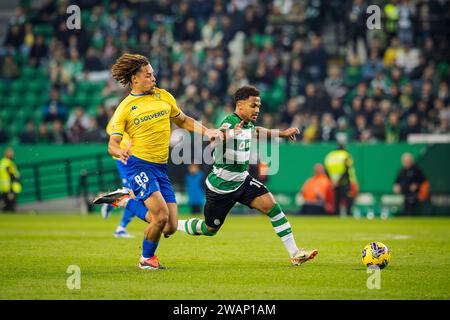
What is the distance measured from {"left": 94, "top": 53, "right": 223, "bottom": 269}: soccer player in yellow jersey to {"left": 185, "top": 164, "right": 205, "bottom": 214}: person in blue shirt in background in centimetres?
1507

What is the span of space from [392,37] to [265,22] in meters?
4.21

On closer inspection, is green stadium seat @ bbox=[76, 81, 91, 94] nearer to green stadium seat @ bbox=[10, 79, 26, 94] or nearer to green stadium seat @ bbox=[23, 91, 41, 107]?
green stadium seat @ bbox=[23, 91, 41, 107]

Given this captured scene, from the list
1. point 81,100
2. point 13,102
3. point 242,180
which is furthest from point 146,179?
point 13,102

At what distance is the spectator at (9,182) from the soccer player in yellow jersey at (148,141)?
16087 mm

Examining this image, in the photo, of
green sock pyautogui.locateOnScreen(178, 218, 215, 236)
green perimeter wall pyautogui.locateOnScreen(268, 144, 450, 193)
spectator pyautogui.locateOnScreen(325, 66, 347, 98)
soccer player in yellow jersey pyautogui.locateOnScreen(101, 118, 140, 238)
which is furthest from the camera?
spectator pyautogui.locateOnScreen(325, 66, 347, 98)

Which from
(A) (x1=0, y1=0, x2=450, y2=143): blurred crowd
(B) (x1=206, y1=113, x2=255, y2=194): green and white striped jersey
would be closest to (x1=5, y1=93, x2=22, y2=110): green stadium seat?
(A) (x1=0, y1=0, x2=450, y2=143): blurred crowd

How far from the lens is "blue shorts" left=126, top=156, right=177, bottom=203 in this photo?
36.6 feet

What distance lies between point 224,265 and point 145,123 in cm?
219

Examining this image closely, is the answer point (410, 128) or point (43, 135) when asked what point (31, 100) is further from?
point (410, 128)

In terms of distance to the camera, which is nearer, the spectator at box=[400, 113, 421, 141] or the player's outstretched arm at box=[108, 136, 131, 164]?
the player's outstretched arm at box=[108, 136, 131, 164]

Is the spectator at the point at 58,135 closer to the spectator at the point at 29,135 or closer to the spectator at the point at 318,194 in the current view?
the spectator at the point at 29,135

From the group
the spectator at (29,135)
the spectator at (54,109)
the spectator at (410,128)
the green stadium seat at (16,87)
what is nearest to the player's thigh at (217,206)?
the spectator at (410,128)
